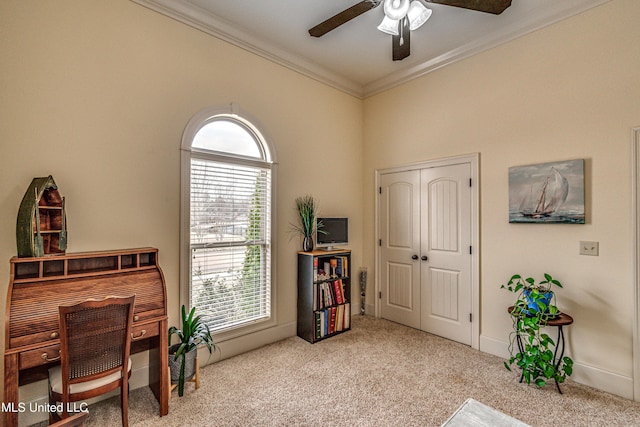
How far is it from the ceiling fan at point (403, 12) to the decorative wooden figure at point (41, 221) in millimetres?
2233

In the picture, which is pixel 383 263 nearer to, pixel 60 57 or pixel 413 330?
pixel 413 330

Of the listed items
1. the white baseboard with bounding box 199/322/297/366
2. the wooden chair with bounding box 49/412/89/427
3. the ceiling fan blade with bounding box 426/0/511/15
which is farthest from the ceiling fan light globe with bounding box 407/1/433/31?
the white baseboard with bounding box 199/322/297/366

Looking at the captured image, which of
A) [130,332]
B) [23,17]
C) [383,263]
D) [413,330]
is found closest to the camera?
[130,332]

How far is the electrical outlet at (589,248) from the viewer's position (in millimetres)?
2537

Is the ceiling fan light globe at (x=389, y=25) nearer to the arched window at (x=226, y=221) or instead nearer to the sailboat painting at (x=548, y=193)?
the arched window at (x=226, y=221)

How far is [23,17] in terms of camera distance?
2.06 metres

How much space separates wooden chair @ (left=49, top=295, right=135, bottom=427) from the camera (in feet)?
5.59

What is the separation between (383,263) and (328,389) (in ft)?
6.79

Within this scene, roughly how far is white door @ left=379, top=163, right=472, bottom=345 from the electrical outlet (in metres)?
0.97

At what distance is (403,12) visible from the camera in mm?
2018

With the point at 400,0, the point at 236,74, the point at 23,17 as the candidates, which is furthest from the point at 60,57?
the point at 400,0

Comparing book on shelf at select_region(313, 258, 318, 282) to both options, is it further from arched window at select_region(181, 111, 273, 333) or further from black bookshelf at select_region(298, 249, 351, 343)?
arched window at select_region(181, 111, 273, 333)

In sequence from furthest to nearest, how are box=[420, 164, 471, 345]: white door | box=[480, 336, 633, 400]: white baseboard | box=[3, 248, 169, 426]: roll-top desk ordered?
box=[420, 164, 471, 345]: white door < box=[480, 336, 633, 400]: white baseboard < box=[3, 248, 169, 426]: roll-top desk

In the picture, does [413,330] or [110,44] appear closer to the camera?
[110,44]
